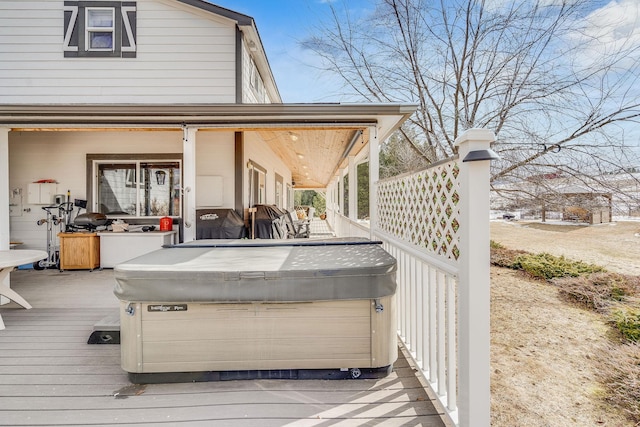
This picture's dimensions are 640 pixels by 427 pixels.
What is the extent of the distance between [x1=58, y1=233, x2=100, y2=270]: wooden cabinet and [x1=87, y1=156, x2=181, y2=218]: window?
2.56 feet

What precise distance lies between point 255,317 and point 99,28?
24.5 feet

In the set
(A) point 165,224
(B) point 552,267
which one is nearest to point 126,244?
(A) point 165,224

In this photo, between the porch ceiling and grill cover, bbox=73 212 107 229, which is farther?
grill cover, bbox=73 212 107 229

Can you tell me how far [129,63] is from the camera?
6.62 m

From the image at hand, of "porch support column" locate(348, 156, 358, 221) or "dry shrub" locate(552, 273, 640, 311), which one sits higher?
"porch support column" locate(348, 156, 358, 221)

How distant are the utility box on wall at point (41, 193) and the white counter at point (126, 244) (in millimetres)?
1483

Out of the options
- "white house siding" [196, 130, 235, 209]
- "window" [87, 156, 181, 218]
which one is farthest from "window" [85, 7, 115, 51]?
"white house siding" [196, 130, 235, 209]

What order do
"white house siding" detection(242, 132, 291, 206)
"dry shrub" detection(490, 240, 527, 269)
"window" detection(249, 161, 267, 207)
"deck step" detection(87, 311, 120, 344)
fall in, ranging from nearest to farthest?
1. "deck step" detection(87, 311, 120, 344)
2. "white house siding" detection(242, 132, 291, 206)
3. "window" detection(249, 161, 267, 207)
4. "dry shrub" detection(490, 240, 527, 269)

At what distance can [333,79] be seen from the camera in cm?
691

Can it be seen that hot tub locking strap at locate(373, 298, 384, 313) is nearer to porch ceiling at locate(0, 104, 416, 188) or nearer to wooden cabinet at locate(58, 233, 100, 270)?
porch ceiling at locate(0, 104, 416, 188)

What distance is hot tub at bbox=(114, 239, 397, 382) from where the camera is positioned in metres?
2.15

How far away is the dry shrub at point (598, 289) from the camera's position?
4812 mm

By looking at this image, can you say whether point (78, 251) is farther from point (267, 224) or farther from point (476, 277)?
point (476, 277)

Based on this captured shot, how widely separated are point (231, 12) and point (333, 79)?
239cm
